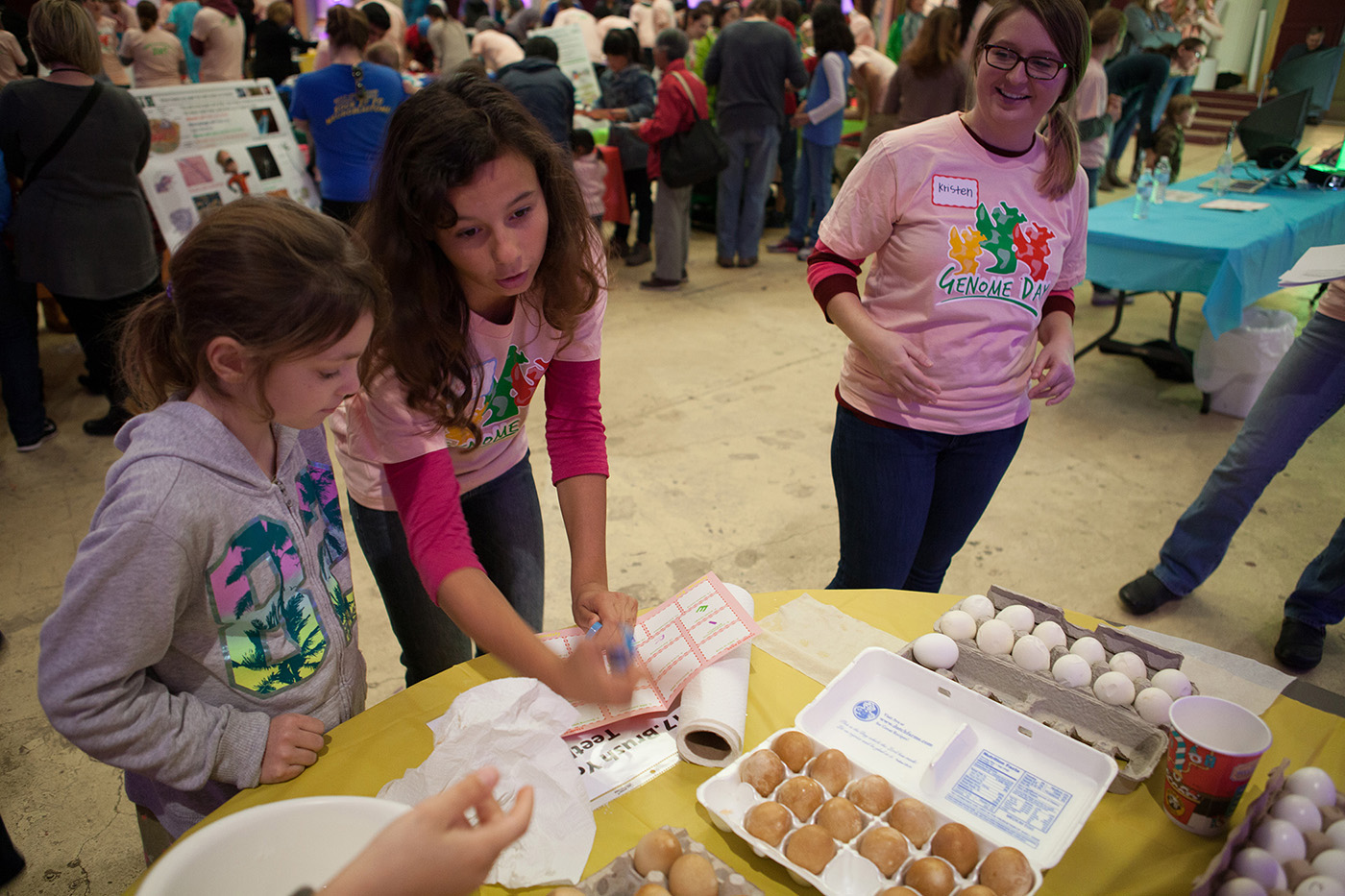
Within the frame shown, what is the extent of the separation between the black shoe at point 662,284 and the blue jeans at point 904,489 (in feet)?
12.7

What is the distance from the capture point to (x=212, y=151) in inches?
165

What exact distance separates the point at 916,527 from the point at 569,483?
74 cm

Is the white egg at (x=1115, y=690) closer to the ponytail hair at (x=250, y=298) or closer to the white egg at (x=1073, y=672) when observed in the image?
the white egg at (x=1073, y=672)

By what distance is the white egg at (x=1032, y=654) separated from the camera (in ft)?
3.79

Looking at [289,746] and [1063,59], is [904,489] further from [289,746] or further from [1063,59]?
[289,746]

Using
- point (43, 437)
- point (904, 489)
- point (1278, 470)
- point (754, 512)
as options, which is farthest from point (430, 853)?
point (43, 437)

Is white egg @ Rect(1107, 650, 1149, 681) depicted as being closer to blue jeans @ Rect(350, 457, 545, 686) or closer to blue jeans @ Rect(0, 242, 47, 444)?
blue jeans @ Rect(350, 457, 545, 686)

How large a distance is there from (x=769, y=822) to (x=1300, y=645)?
218 centimetres

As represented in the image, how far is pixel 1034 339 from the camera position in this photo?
5.25 feet

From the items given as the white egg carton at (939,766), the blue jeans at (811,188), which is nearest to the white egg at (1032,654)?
the white egg carton at (939,766)

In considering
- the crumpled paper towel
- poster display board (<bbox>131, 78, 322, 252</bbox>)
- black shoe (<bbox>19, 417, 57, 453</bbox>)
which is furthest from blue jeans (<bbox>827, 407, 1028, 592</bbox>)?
poster display board (<bbox>131, 78, 322, 252</bbox>)

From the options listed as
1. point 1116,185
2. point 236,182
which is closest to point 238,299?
point 236,182

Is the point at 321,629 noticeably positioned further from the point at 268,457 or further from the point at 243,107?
the point at 243,107

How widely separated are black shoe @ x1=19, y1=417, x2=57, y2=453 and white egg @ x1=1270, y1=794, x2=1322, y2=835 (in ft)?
13.9
